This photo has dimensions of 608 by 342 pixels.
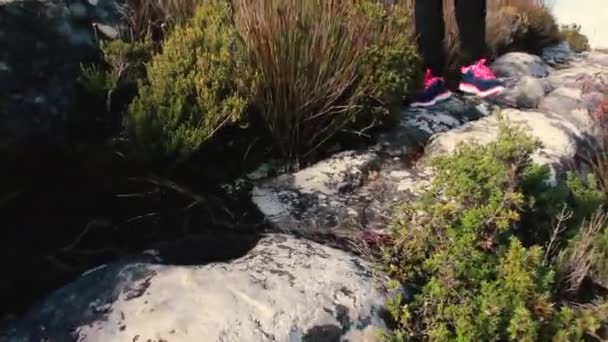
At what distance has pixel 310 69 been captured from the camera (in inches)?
147

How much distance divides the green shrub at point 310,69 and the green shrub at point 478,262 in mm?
772

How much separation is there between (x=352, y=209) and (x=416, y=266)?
51 cm

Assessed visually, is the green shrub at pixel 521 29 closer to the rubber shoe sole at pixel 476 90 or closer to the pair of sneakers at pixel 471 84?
the pair of sneakers at pixel 471 84

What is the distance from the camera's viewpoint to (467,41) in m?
5.30

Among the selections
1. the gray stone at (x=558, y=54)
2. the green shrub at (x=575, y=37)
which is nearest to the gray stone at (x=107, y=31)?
the gray stone at (x=558, y=54)

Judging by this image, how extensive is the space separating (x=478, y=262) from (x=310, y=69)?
1.29 metres

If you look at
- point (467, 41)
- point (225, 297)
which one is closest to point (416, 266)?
point (225, 297)

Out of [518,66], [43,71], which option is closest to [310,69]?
[43,71]

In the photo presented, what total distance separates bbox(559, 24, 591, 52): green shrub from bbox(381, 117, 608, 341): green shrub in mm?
6330

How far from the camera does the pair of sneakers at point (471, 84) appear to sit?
462cm

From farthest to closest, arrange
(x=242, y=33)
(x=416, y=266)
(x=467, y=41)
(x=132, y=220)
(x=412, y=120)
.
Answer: (x=467, y=41) → (x=412, y=120) → (x=242, y=33) → (x=132, y=220) → (x=416, y=266)

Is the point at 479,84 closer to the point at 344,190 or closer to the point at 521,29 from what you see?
the point at 344,190

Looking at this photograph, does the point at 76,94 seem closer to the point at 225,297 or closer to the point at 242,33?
the point at 242,33

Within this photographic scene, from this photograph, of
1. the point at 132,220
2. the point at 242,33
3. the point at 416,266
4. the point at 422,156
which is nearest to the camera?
the point at 416,266
